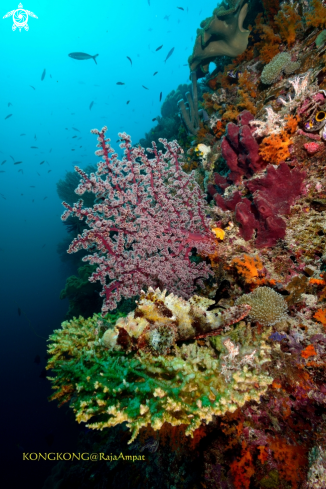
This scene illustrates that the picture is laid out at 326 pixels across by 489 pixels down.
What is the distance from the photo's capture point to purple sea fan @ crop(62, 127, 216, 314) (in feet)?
9.51

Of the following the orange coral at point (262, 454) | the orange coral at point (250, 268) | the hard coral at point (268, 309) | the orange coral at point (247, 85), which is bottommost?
the orange coral at point (262, 454)

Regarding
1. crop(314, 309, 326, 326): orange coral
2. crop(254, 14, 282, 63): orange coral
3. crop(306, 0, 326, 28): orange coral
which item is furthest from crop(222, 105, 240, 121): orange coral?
crop(314, 309, 326, 326): orange coral

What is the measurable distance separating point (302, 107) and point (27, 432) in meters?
16.7

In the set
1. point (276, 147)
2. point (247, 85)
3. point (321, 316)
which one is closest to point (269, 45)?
point (247, 85)

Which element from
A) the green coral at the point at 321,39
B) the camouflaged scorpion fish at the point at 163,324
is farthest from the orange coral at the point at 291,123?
the camouflaged scorpion fish at the point at 163,324

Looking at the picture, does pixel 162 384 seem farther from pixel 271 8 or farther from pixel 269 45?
pixel 271 8

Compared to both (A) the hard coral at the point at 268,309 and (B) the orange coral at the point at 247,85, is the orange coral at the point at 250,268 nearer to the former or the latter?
(A) the hard coral at the point at 268,309

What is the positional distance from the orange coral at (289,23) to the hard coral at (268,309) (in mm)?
5752

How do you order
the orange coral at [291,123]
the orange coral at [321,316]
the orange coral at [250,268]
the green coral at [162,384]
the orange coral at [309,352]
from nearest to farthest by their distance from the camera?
the green coral at [162,384] < the orange coral at [309,352] < the orange coral at [321,316] < the orange coral at [250,268] < the orange coral at [291,123]

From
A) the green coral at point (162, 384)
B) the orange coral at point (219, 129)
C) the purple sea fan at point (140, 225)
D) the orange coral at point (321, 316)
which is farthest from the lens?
the orange coral at point (219, 129)

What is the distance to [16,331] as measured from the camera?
18984 millimetres

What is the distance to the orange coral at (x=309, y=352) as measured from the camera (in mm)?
2021

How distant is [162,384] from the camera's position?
1.60 m

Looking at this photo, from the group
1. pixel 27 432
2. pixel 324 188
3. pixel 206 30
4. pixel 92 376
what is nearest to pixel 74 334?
pixel 92 376
